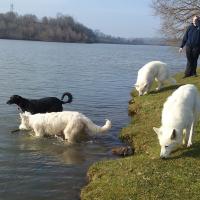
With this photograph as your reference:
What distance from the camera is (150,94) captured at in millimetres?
19406

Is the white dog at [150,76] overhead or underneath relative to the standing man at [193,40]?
underneath

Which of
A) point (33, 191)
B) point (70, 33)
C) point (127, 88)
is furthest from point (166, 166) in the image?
point (70, 33)

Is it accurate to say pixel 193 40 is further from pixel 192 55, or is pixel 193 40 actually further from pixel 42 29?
pixel 42 29

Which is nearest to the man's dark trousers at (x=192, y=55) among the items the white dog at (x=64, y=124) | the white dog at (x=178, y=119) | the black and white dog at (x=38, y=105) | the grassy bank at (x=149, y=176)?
the black and white dog at (x=38, y=105)

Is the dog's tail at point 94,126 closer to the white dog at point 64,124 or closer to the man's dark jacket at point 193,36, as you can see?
the white dog at point 64,124

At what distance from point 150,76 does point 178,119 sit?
9.75 m

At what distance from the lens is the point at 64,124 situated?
13.6 metres

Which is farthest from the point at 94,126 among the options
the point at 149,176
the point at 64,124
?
the point at 149,176

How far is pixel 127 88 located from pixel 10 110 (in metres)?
12.0

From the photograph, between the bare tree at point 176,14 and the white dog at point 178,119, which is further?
the bare tree at point 176,14

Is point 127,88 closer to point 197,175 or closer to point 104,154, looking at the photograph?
point 104,154

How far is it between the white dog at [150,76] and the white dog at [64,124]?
20.5 feet

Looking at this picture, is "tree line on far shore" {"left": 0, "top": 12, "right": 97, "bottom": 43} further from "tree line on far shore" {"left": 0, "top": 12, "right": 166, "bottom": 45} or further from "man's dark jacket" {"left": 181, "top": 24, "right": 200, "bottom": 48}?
"man's dark jacket" {"left": 181, "top": 24, "right": 200, "bottom": 48}

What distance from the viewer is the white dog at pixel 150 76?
19.5 m
